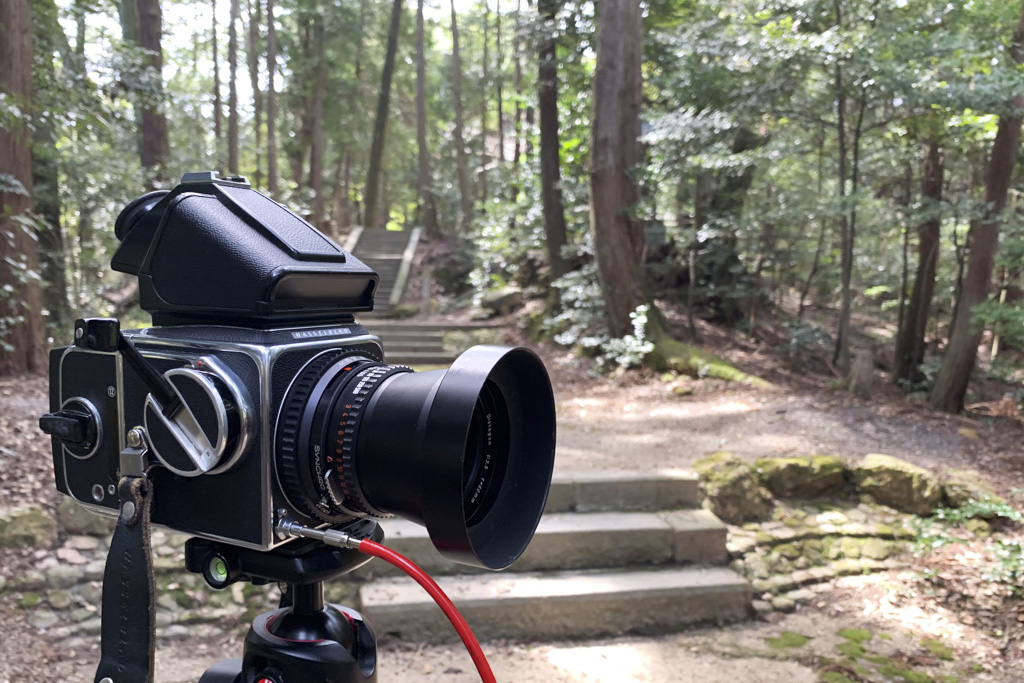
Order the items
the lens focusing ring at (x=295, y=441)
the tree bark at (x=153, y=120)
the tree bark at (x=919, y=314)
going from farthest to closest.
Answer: the tree bark at (x=919, y=314), the tree bark at (x=153, y=120), the lens focusing ring at (x=295, y=441)

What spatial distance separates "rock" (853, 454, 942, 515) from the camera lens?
155 inches

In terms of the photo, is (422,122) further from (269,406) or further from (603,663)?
(269,406)

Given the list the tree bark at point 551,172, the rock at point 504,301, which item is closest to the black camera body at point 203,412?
the tree bark at point 551,172

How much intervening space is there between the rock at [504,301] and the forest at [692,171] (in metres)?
0.34

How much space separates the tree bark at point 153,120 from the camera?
26.0 feet

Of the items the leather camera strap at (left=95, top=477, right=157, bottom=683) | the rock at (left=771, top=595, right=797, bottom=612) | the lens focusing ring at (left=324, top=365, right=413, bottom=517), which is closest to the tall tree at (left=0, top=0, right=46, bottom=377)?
the leather camera strap at (left=95, top=477, right=157, bottom=683)

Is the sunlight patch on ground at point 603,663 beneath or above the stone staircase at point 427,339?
beneath

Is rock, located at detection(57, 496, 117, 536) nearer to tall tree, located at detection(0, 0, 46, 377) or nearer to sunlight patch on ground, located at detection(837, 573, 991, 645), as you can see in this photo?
tall tree, located at detection(0, 0, 46, 377)

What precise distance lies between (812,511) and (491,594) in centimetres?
222

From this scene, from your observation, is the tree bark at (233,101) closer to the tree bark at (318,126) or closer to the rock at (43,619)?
the tree bark at (318,126)

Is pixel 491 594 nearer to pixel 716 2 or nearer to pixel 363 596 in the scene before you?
pixel 363 596

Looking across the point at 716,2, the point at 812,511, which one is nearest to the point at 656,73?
the point at 716,2

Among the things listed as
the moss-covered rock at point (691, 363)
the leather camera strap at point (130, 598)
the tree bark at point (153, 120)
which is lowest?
the moss-covered rock at point (691, 363)

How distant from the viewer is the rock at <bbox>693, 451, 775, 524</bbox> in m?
4.05
